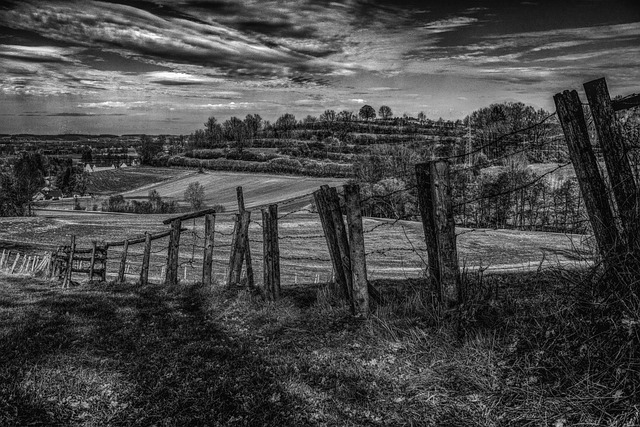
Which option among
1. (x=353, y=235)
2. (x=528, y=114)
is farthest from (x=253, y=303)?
A: (x=528, y=114)

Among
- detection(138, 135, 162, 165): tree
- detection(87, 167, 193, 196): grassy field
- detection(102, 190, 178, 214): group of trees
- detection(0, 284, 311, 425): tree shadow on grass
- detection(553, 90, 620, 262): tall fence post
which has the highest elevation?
detection(138, 135, 162, 165): tree

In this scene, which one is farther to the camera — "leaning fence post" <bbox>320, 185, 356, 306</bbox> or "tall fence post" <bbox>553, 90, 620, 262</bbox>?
"leaning fence post" <bbox>320, 185, 356, 306</bbox>

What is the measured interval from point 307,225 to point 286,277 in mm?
29646

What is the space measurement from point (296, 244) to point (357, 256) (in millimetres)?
49034

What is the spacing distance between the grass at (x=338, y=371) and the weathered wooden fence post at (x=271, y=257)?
1465 millimetres

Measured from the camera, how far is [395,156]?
102 m

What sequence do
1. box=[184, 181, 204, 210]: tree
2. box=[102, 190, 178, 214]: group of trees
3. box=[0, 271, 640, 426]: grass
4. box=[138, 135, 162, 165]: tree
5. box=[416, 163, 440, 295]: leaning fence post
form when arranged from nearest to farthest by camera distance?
1. box=[0, 271, 640, 426]: grass
2. box=[416, 163, 440, 295]: leaning fence post
3. box=[102, 190, 178, 214]: group of trees
4. box=[184, 181, 204, 210]: tree
5. box=[138, 135, 162, 165]: tree

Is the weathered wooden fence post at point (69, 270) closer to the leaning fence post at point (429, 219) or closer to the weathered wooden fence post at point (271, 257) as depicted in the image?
the weathered wooden fence post at point (271, 257)

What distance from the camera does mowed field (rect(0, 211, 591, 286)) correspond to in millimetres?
41188

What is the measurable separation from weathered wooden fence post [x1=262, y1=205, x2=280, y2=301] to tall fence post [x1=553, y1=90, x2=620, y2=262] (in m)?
5.34

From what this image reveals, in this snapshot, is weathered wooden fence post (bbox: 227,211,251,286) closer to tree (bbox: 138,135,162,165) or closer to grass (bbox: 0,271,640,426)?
grass (bbox: 0,271,640,426)

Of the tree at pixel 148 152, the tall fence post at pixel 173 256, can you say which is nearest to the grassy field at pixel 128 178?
the tree at pixel 148 152

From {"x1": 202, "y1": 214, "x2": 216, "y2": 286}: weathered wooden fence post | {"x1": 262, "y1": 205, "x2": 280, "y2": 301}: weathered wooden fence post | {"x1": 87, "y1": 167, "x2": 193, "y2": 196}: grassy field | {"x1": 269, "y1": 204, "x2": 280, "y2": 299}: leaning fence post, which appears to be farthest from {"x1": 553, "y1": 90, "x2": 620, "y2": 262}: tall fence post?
{"x1": 87, "y1": 167, "x2": 193, "y2": 196}: grassy field

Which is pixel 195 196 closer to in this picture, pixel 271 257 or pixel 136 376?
pixel 271 257
